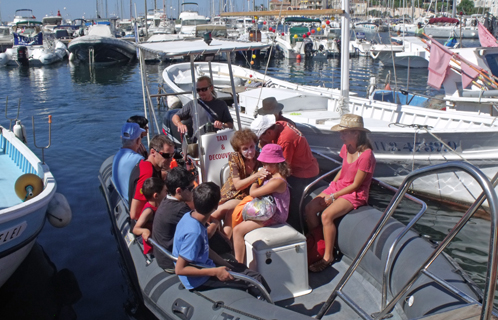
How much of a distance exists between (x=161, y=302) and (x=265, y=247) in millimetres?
1066

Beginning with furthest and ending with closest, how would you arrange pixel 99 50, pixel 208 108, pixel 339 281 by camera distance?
pixel 99 50 → pixel 208 108 → pixel 339 281

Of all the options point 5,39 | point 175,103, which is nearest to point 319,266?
point 175,103

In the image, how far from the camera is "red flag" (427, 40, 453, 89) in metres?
11.2

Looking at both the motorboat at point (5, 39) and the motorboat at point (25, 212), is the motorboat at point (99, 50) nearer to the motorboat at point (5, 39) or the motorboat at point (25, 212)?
the motorboat at point (5, 39)

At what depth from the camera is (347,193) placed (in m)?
4.62

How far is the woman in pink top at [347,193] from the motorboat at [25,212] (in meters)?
3.13

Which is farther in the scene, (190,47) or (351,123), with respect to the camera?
(190,47)

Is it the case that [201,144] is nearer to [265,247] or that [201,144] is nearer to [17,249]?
[265,247]

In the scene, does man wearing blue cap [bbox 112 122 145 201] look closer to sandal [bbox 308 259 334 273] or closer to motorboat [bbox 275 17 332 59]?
sandal [bbox 308 259 334 273]

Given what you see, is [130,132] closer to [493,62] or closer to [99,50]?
[493,62]

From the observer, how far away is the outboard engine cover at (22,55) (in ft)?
108

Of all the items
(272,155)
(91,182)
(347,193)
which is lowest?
(91,182)

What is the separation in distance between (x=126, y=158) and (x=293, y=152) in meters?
1.86

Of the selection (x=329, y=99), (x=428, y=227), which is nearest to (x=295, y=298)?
(x=428, y=227)
